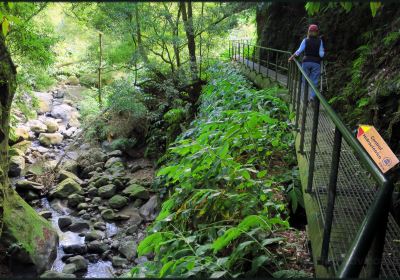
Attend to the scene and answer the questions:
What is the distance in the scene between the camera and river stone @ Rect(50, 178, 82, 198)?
1196 cm

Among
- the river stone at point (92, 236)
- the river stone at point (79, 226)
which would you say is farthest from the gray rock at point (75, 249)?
the river stone at point (79, 226)

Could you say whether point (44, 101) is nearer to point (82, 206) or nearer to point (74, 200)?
point (74, 200)

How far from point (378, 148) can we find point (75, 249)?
27.5 feet

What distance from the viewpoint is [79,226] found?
10.2 m

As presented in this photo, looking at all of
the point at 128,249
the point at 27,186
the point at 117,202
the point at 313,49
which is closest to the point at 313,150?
the point at 313,49

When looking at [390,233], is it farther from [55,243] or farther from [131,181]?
[131,181]

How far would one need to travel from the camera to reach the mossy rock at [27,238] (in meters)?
7.78

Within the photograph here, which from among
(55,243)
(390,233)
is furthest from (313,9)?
(55,243)

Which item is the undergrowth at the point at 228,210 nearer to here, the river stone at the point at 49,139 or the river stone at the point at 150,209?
the river stone at the point at 150,209

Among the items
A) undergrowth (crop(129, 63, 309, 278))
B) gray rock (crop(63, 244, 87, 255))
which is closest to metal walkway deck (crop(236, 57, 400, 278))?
undergrowth (crop(129, 63, 309, 278))

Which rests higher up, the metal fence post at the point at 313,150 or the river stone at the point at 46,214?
the metal fence post at the point at 313,150

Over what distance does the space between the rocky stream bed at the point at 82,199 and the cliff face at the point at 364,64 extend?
19.1ft

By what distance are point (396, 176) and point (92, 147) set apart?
14.1 meters

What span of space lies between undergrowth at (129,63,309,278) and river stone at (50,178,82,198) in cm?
802
